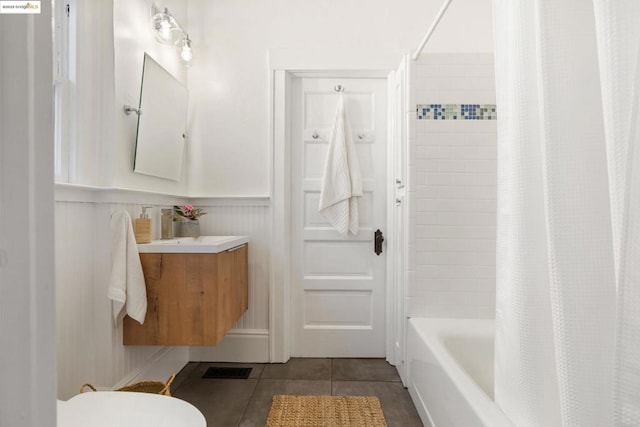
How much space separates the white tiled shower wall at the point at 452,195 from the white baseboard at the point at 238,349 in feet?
3.45

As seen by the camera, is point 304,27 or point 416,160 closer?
point 416,160

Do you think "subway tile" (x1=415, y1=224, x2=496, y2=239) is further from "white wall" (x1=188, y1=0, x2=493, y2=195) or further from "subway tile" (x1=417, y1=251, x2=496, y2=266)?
"white wall" (x1=188, y1=0, x2=493, y2=195)

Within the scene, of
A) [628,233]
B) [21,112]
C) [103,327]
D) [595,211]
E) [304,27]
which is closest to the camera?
[21,112]

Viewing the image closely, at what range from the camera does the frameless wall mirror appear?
5.86 feet

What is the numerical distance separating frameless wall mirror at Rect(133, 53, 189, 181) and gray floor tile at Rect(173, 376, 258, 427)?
127 cm

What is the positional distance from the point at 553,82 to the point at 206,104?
2.14m

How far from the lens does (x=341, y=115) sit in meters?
2.31

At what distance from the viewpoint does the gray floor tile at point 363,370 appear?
6.80 feet

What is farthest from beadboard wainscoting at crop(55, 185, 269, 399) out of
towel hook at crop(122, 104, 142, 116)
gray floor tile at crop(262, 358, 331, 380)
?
gray floor tile at crop(262, 358, 331, 380)

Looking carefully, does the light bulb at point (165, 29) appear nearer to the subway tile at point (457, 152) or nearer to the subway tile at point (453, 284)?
the subway tile at point (457, 152)

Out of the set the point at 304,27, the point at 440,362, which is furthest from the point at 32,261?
the point at 304,27

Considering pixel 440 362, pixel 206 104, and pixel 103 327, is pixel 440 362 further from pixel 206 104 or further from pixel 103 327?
pixel 206 104

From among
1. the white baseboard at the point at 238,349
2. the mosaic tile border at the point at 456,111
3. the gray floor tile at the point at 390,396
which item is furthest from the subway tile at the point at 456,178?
the white baseboard at the point at 238,349

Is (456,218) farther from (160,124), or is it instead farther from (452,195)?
(160,124)
